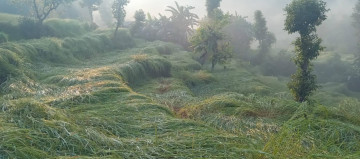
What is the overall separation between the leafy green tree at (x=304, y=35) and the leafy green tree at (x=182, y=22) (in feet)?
66.2

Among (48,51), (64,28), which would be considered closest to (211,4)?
(64,28)

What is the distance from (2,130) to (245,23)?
3375cm

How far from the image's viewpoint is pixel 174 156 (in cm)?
401

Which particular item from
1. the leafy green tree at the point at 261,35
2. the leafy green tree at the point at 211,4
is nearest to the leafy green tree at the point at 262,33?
the leafy green tree at the point at 261,35

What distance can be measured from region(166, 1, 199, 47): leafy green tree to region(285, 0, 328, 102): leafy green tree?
20163 millimetres

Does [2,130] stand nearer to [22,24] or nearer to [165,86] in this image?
[165,86]

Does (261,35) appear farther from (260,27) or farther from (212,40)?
(212,40)

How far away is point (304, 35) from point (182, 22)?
21.3 metres

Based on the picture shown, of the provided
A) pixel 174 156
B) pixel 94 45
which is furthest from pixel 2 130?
pixel 94 45

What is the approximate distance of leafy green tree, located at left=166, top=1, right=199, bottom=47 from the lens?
32.2 metres

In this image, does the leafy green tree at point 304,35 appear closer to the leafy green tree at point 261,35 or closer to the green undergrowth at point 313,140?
the green undergrowth at point 313,140

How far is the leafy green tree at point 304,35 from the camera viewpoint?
12070 millimetres

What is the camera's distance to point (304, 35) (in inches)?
483

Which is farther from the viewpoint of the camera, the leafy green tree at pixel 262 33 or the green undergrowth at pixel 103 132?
the leafy green tree at pixel 262 33
